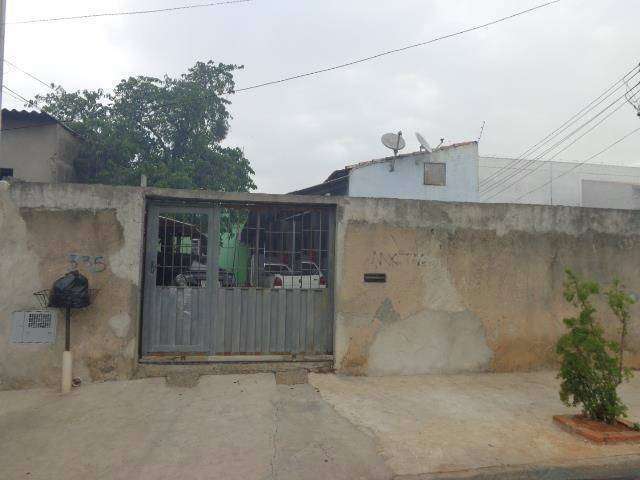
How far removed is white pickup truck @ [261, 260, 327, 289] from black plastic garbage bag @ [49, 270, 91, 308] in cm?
223

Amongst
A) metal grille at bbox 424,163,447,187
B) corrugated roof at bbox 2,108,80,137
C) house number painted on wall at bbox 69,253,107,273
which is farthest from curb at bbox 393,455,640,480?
metal grille at bbox 424,163,447,187

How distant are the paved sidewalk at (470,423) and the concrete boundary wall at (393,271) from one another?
0.43 m

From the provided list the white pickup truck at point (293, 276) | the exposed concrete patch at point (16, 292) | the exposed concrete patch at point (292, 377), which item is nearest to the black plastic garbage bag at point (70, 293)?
the exposed concrete patch at point (16, 292)

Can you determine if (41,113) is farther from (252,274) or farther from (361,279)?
(361,279)

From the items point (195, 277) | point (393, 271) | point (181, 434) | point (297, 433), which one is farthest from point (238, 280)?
point (297, 433)

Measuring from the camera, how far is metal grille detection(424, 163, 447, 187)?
18062 mm

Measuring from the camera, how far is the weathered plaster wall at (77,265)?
5.91 meters

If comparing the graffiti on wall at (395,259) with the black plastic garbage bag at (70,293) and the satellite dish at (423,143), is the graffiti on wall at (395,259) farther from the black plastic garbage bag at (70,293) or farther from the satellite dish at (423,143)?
the satellite dish at (423,143)

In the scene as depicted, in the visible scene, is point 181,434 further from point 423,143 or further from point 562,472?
point 423,143

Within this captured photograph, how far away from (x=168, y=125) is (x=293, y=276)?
1427 cm

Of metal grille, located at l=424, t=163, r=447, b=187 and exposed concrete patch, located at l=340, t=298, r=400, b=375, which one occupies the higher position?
metal grille, located at l=424, t=163, r=447, b=187

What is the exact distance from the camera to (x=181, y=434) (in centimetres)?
456

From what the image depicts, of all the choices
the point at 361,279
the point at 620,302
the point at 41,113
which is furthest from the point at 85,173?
the point at 620,302

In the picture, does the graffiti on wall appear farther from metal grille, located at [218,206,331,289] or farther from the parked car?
the parked car
